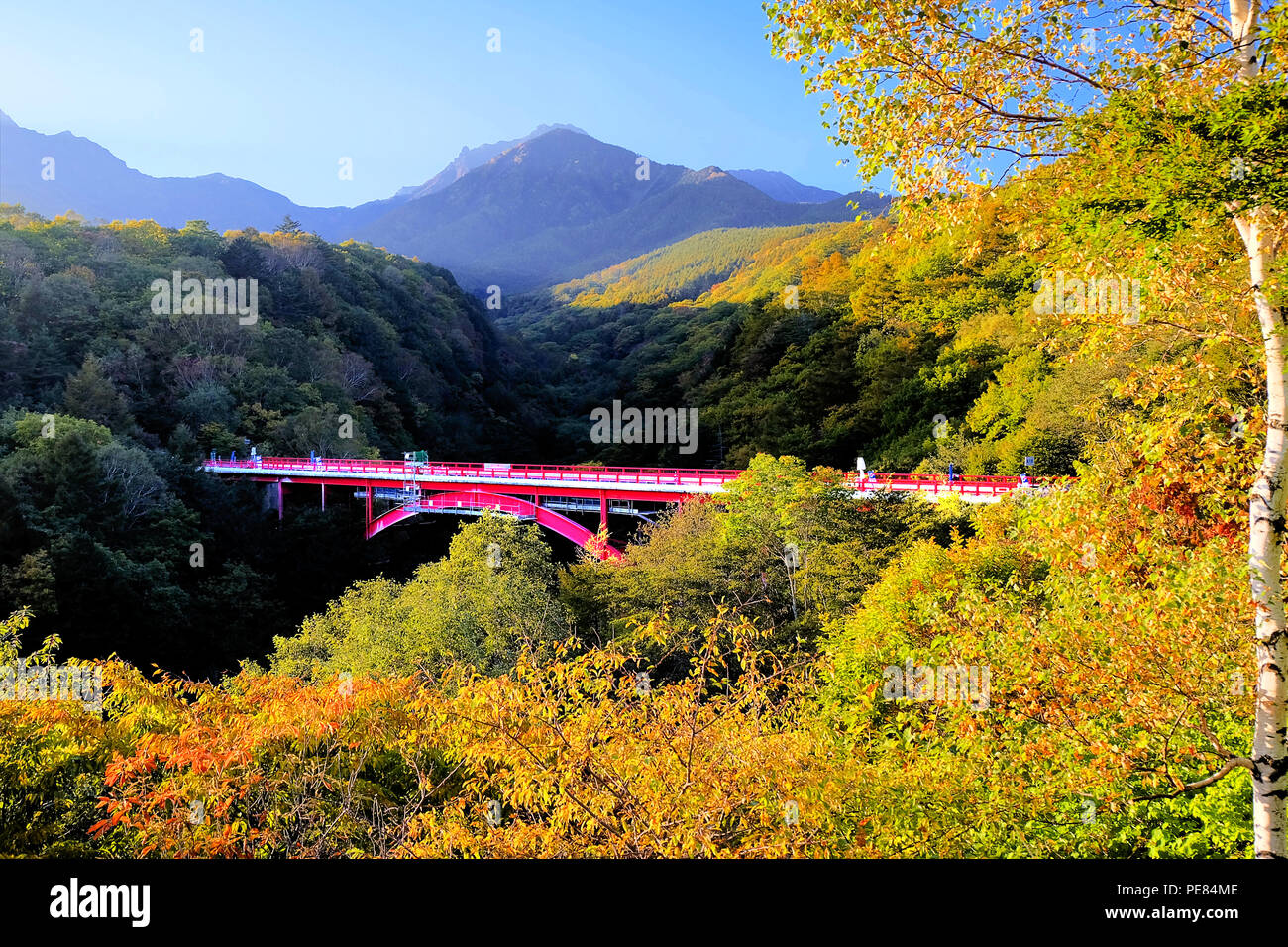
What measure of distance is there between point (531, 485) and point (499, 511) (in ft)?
5.54

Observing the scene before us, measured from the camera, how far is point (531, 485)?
2858cm

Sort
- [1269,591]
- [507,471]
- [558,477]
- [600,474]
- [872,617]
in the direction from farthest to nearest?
[507,471], [558,477], [600,474], [872,617], [1269,591]

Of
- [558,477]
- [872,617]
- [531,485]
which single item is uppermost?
[558,477]

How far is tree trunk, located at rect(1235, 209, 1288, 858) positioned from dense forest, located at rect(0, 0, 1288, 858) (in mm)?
20

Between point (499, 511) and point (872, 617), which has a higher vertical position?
point (499, 511)

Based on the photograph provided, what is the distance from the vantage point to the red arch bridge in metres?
20.9

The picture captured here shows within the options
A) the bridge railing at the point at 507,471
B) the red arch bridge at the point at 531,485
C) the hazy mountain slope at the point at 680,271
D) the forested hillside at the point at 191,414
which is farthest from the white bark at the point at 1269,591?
the hazy mountain slope at the point at 680,271

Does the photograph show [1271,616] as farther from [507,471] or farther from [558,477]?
[507,471]

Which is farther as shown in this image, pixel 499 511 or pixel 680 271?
pixel 680 271

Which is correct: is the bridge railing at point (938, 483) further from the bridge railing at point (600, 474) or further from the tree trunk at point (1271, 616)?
the tree trunk at point (1271, 616)

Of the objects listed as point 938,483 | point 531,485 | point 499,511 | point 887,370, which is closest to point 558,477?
point 531,485

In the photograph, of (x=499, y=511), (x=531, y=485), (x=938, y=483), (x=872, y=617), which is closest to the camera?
(x=872, y=617)

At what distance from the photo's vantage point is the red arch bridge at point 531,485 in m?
20.9

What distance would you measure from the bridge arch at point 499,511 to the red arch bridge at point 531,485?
0.04m
